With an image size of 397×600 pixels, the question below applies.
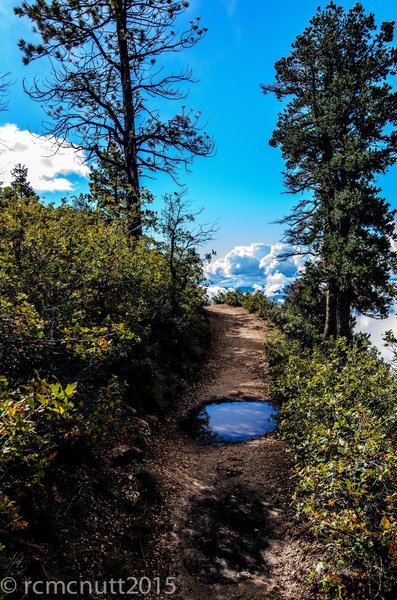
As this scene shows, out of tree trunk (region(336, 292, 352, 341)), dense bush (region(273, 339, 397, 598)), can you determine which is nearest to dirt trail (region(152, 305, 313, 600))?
dense bush (region(273, 339, 397, 598))

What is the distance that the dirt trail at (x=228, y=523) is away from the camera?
5.26 meters

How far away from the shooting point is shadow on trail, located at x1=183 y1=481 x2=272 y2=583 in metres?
5.49

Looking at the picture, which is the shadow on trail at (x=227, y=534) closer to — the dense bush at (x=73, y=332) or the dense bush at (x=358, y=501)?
the dense bush at (x=358, y=501)

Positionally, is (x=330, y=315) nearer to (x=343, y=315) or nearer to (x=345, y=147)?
(x=343, y=315)

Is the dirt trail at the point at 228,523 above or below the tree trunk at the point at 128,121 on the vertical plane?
below

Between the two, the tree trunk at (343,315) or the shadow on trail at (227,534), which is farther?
the tree trunk at (343,315)

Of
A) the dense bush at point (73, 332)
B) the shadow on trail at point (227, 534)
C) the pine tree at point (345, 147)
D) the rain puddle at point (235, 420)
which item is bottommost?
the shadow on trail at point (227, 534)

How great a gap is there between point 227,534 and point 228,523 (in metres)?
0.25

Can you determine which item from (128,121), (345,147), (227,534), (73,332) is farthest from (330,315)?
(73,332)

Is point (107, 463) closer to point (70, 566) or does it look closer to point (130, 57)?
point (70, 566)

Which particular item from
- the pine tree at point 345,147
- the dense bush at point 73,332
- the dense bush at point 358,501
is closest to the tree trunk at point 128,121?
the dense bush at point 73,332

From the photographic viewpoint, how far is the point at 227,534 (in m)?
6.13

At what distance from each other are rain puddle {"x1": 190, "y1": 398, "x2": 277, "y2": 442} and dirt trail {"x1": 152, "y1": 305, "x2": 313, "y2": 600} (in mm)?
480

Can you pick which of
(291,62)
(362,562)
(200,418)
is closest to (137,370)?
(200,418)
